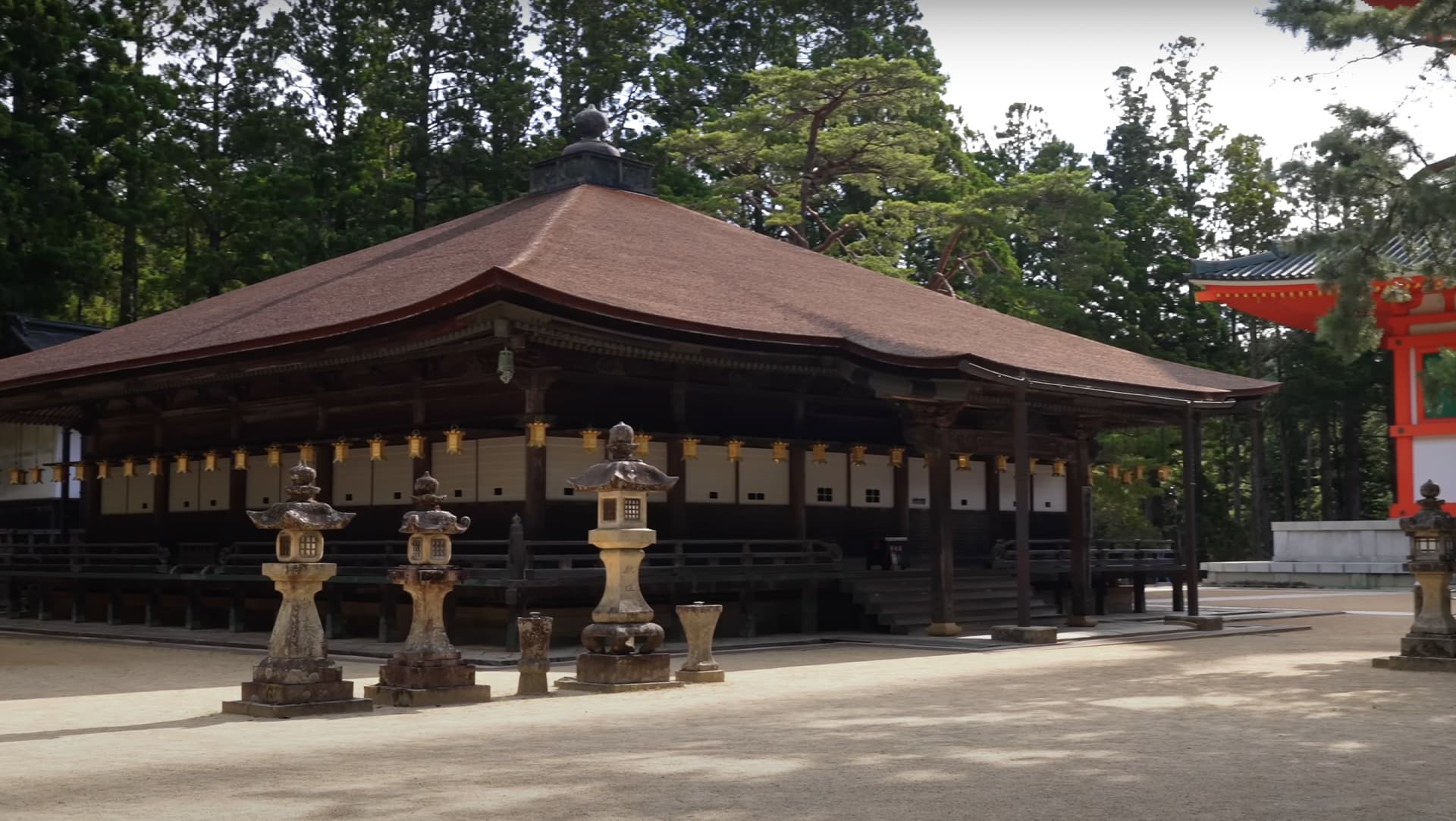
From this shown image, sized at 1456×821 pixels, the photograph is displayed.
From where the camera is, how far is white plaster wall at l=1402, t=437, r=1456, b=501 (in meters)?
35.1

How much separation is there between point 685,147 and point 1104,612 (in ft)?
67.1

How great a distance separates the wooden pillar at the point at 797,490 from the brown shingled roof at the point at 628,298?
227cm

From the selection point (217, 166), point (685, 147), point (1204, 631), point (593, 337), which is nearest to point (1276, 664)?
point (1204, 631)

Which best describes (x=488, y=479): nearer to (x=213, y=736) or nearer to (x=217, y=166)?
(x=213, y=736)

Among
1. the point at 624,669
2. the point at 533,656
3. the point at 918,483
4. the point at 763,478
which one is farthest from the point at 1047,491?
the point at 533,656

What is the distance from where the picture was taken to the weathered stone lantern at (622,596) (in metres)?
13.7

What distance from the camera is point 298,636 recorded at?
11930 mm

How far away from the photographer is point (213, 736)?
10.4m

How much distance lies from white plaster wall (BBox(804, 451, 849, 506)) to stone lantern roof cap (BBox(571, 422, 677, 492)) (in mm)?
8861

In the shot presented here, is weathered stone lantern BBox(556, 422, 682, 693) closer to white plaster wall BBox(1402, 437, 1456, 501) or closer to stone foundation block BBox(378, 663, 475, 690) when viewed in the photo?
stone foundation block BBox(378, 663, 475, 690)

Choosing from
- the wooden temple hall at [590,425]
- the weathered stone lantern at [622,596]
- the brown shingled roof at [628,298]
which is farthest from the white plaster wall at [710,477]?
the weathered stone lantern at [622,596]

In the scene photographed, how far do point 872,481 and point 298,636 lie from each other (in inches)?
536

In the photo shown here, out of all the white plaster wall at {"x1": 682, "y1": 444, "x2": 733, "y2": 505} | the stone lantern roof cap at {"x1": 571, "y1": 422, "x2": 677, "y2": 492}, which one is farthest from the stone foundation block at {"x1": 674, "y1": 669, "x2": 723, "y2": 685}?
the white plaster wall at {"x1": 682, "y1": 444, "x2": 733, "y2": 505}

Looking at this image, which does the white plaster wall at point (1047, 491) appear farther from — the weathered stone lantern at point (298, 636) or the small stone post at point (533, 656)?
the weathered stone lantern at point (298, 636)
